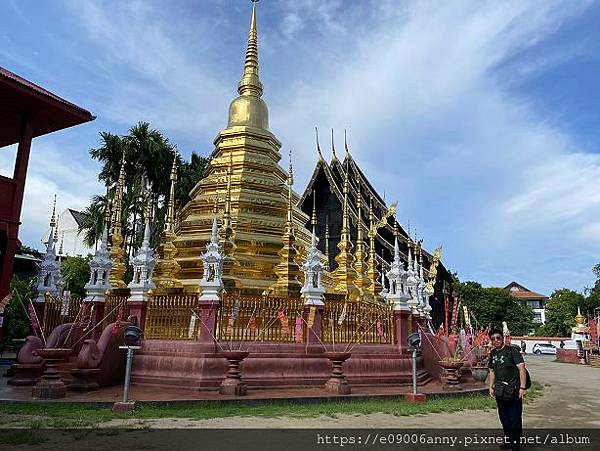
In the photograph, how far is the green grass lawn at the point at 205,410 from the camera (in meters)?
8.67

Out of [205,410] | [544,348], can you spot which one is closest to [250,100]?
[205,410]

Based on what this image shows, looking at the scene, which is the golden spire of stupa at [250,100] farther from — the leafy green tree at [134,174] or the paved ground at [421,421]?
the paved ground at [421,421]

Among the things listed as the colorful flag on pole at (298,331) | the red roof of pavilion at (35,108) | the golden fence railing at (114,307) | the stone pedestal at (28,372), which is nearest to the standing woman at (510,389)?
the colorful flag on pole at (298,331)

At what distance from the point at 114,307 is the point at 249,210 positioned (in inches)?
237

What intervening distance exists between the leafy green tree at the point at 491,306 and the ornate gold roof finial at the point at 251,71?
45.6m

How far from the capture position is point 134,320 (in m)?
13.6

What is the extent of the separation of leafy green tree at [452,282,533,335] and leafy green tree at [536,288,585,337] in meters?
3.16

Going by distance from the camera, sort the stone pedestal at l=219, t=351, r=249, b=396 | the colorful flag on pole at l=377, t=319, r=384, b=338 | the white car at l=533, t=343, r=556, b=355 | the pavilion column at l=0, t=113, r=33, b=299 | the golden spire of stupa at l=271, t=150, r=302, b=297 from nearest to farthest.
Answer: the stone pedestal at l=219, t=351, r=249, b=396, the pavilion column at l=0, t=113, r=33, b=299, the colorful flag on pole at l=377, t=319, r=384, b=338, the golden spire of stupa at l=271, t=150, r=302, b=297, the white car at l=533, t=343, r=556, b=355

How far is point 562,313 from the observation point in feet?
211

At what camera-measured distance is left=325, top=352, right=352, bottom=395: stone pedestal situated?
39.6 ft

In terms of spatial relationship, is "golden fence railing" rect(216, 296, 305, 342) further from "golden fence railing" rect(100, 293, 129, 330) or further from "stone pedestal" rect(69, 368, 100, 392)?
"golden fence railing" rect(100, 293, 129, 330)

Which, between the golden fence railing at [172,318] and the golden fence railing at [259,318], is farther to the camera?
the golden fence railing at [172,318]

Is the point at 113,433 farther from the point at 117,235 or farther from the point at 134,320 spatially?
the point at 117,235

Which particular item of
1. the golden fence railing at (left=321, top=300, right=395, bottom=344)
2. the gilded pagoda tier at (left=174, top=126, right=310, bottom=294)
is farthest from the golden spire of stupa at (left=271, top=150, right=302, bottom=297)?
the golden fence railing at (left=321, top=300, right=395, bottom=344)
